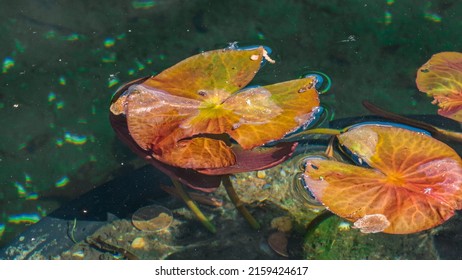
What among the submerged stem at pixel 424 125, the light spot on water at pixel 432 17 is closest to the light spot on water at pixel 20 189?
the submerged stem at pixel 424 125

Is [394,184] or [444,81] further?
[444,81]

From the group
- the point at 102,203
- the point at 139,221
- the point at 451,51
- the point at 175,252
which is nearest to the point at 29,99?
the point at 102,203

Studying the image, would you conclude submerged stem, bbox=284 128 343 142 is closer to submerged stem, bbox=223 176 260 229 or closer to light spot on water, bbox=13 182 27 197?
submerged stem, bbox=223 176 260 229

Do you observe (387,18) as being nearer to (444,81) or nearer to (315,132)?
(444,81)

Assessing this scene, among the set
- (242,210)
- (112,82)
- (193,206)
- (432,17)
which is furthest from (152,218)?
(432,17)

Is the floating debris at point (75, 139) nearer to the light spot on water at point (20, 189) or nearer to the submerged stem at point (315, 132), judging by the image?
the light spot on water at point (20, 189)
